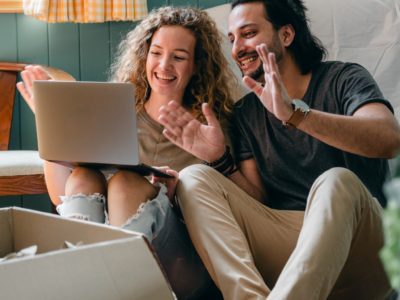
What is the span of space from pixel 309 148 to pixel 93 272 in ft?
3.65

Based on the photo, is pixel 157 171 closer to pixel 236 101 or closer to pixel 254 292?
pixel 254 292

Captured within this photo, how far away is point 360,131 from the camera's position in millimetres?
1465

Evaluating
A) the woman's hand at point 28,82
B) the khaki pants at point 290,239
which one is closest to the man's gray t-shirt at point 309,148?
the khaki pants at point 290,239

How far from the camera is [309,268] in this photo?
46.2 inches

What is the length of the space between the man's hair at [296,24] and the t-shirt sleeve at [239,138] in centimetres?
22

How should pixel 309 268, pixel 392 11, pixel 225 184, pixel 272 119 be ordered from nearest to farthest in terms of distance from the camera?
pixel 309 268
pixel 225 184
pixel 272 119
pixel 392 11

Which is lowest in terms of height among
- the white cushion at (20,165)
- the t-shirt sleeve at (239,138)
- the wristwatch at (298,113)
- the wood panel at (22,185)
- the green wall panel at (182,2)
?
the wood panel at (22,185)

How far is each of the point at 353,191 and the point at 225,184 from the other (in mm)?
372

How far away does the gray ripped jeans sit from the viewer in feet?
4.68

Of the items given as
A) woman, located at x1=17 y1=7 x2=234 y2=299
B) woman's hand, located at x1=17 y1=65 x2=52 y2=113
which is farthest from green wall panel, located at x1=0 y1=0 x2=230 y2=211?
woman's hand, located at x1=17 y1=65 x2=52 y2=113

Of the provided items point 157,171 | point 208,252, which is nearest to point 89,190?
point 157,171

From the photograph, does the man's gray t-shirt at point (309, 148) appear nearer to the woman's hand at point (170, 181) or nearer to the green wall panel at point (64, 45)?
the woman's hand at point (170, 181)

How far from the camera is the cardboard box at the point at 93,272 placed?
0.59 meters

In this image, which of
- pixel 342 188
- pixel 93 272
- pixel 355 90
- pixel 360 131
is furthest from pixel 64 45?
pixel 93 272
